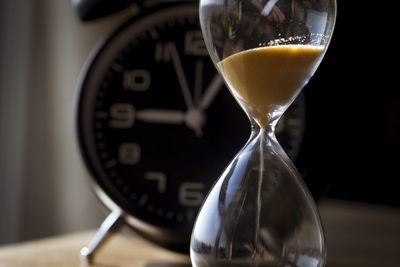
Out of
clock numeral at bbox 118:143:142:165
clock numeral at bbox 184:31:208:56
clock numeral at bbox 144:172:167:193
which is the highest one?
clock numeral at bbox 184:31:208:56

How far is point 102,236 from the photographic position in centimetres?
80

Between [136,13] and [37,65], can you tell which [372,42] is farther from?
[37,65]

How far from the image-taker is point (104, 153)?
2.71 ft

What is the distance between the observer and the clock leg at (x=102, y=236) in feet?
2.53

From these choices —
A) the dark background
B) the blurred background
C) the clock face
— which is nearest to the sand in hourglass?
the clock face

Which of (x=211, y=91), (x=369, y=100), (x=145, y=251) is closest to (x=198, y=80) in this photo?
(x=211, y=91)

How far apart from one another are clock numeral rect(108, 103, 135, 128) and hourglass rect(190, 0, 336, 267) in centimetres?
31

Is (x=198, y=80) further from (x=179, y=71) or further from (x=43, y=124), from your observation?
(x=43, y=124)

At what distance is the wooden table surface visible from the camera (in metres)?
0.76

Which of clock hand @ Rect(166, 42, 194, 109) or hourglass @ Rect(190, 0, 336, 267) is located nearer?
hourglass @ Rect(190, 0, 336, 267)

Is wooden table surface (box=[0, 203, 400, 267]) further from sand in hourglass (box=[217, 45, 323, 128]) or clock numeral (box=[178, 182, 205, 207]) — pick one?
sand in hourglass (box=[217, 45, 323, 128])

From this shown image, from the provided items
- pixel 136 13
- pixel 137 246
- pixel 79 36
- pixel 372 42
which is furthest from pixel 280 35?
pixel 79 36

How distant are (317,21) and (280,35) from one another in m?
0.04

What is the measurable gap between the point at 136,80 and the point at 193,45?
97mm
